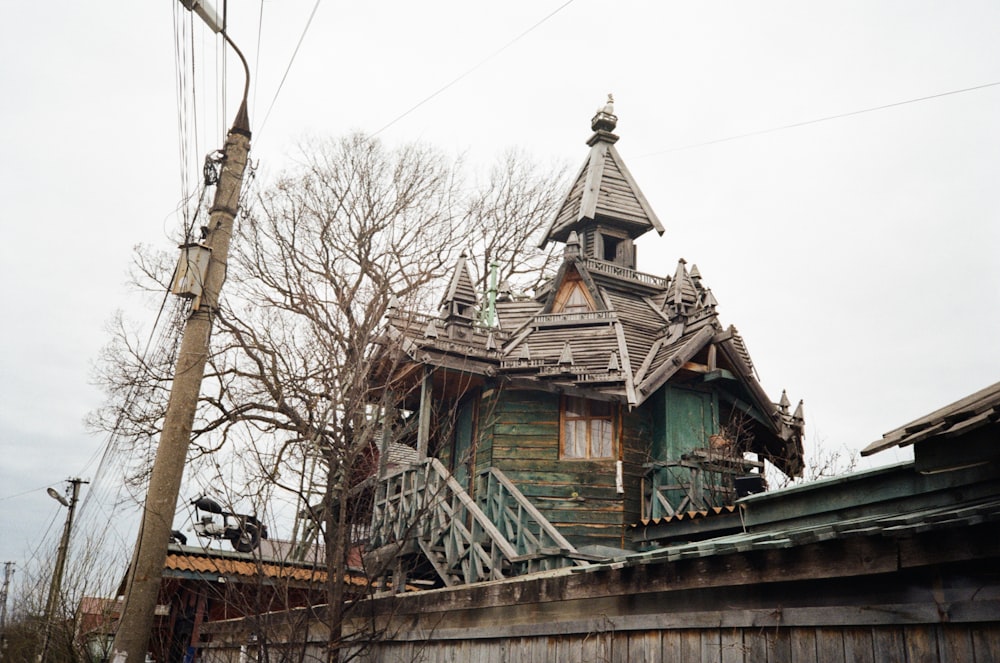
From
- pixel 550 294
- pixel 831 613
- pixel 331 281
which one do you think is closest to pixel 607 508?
pixel 550 294

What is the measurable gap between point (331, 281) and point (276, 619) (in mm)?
14424

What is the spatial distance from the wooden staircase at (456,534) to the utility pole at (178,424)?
9.85 ft

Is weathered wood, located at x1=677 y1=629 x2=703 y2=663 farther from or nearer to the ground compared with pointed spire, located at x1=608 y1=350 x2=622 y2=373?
nearer to the ground

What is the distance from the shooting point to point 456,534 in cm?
1288

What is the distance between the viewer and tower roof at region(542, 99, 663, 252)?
838 inches

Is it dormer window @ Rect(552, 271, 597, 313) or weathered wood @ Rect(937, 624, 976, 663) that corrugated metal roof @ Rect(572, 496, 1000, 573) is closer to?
weathered wood @ Rect(937, 624, 976, 663)

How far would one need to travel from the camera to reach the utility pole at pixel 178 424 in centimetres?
798

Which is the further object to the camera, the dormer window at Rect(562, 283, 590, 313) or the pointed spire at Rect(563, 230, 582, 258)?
the dormer window at Rect(562, 283, 590, 313)

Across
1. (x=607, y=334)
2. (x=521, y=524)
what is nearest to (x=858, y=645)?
(x=521, y=524)

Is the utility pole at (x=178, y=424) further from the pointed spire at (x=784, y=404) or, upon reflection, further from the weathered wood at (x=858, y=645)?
the pointed spire at (x=784, y=404)

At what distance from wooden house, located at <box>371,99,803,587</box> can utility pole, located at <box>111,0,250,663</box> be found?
4913mm

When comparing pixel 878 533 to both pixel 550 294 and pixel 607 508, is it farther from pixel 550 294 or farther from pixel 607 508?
pixel 550 294

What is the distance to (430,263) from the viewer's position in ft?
87.1

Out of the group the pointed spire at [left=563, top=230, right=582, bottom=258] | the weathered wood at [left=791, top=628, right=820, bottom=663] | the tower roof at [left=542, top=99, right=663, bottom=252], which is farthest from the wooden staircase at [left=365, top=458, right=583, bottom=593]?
the tower roof at [left=542, top=99, right=663, bottom=252]
